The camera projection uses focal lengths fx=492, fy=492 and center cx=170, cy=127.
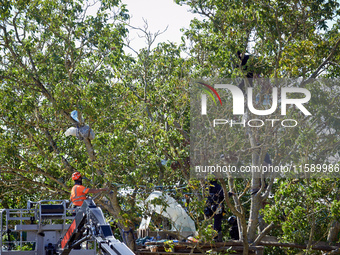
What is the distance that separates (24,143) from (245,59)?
733cm

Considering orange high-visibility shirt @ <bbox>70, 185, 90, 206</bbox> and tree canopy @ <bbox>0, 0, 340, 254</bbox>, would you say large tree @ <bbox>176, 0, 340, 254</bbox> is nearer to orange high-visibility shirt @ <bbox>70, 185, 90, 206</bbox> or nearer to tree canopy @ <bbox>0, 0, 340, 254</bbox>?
tree canopy @ <bbox>0, 0, 340, 254</bbox>

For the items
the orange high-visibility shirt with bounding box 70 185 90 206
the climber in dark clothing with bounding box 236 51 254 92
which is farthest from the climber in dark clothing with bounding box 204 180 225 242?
the orange high-visibility shirt with bounding box 70 185 90 206

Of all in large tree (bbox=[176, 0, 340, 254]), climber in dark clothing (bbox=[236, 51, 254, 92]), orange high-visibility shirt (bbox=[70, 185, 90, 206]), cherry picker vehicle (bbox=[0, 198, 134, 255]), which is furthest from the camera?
climber in dark clothing (bbox=[236, 51, 254, 92])

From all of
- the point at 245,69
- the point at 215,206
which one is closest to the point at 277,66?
the point at 245,69

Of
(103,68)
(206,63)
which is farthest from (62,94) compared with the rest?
(206,63)

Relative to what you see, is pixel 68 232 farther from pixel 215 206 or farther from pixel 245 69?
pixel 245 69

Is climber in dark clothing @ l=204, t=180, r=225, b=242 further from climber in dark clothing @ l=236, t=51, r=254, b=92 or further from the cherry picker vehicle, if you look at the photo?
the cherry picker vehicle

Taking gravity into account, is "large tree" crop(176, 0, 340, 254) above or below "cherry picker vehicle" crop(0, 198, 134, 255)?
above

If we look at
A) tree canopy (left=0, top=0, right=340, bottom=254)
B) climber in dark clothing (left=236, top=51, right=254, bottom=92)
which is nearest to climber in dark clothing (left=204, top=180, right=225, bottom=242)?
tree canopy (left=0, top=0, right=340, bottom=254)

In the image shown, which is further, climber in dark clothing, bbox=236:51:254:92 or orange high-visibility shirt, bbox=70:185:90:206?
climber in dark clothing, bbox=236:51:254:92

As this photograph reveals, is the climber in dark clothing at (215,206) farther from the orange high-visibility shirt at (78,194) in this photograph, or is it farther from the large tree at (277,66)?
the orange high-visibility shirt at (78,194)

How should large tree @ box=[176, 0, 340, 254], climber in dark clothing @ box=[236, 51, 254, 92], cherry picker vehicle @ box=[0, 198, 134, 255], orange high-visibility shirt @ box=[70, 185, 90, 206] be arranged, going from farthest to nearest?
climber in dark clothing @ box=[236, 51, 254, 92]
large tree @ box=[176, 0, 340, 254]
orange high-visibility shirt @ box=[70, 185, 90, 206]
cherry picker vehicle @ box=[0, 198, 134, 255]

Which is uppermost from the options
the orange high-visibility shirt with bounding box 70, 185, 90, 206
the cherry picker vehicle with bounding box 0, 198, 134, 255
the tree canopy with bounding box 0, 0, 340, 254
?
the tree canopy with bounding box 0, 0, 340, 254

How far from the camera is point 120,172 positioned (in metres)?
14.3
